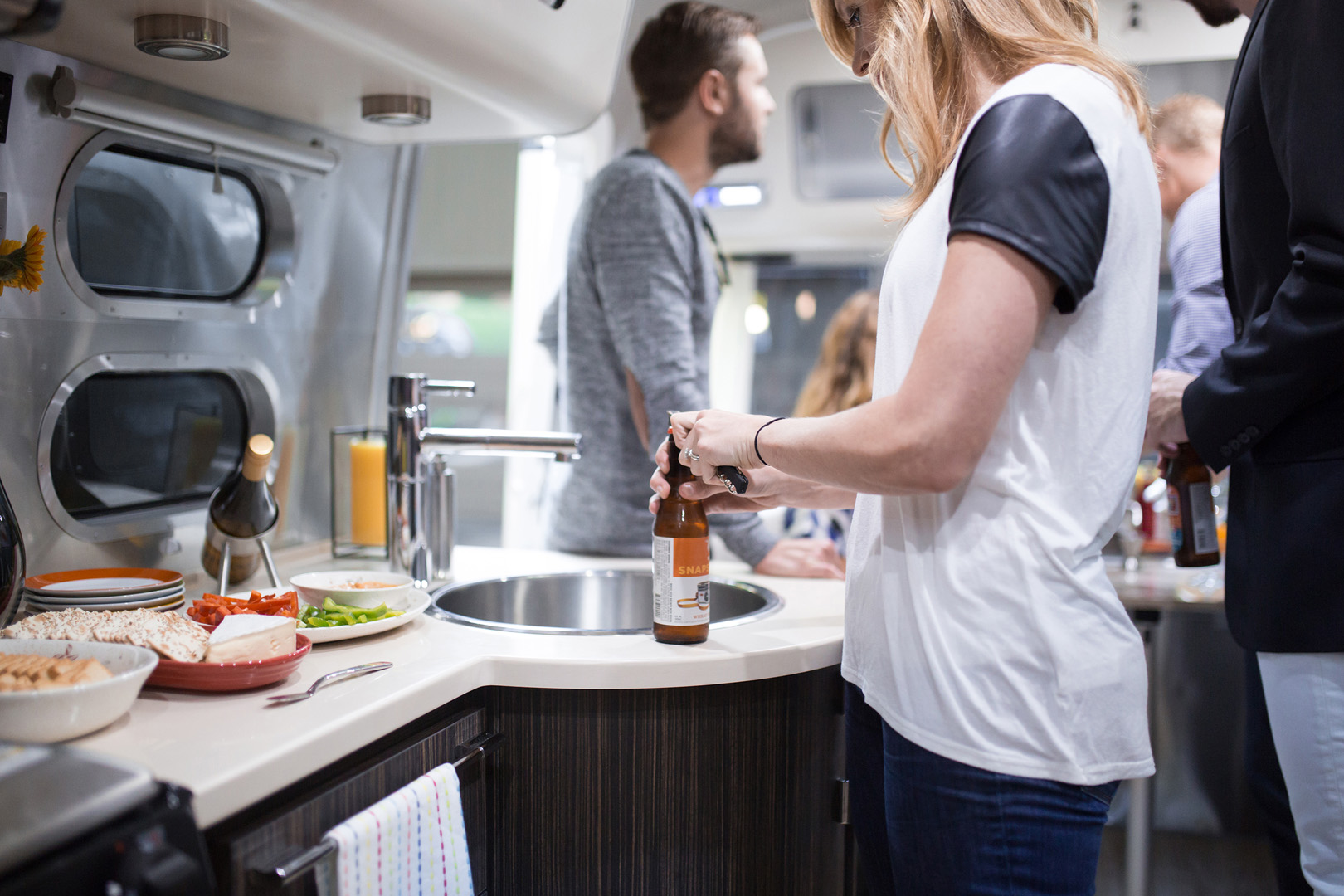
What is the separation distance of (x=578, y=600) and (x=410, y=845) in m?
0.67

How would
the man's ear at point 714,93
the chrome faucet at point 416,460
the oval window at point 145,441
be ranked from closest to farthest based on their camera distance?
the oval window at point 145,441, the chrome faucet at point 416,460, the man's ear at point 714,93

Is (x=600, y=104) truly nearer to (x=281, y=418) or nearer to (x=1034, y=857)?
(x=281, y=418)

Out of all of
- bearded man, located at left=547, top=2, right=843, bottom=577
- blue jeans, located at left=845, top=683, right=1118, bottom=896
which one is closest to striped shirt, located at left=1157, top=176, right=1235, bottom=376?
bearded man, located at left=547, top=2, right=843, bottom=577

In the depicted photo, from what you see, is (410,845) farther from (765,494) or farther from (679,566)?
(765,494)

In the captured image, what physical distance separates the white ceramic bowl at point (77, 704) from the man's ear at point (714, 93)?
132 centimetres

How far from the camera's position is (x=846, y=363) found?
3.20m

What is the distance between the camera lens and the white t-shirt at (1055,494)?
782 millimetres

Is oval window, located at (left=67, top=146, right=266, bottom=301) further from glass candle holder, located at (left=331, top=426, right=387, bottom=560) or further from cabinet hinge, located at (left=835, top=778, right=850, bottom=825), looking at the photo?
cabinet hinge, located at (left=835, top=778, right=850, bottom=825)

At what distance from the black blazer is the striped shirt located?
128cm

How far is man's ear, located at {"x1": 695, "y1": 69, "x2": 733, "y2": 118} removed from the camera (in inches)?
69.5

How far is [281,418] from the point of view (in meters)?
1.63

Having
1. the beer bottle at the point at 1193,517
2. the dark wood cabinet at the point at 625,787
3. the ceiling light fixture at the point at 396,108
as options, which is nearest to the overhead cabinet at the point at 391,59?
the ceiling light fixture at the point at 396,108

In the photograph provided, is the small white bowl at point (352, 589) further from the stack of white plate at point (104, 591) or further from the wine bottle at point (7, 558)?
the wine bottle at point (7, 558)

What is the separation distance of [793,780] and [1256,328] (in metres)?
0.71
